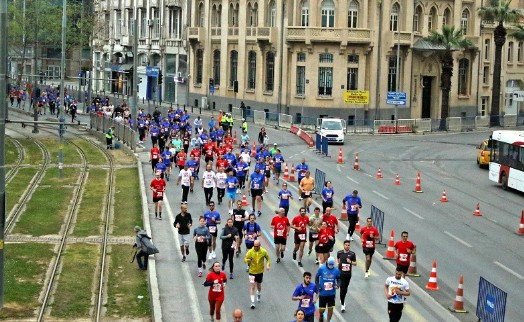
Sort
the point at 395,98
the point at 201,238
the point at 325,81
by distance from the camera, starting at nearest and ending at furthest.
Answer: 1. the point at 201,238
2. the point at 395,98
3. the point at 325,81

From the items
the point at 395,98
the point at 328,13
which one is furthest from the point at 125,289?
the point at 328,13

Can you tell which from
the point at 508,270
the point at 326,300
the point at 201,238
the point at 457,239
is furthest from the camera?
the point at 457,239

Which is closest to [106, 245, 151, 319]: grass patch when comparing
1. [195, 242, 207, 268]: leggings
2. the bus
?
[195, 242, 207, 268]: leggings

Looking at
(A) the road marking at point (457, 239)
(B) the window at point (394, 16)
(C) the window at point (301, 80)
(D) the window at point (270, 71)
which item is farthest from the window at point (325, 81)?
(A) the road marking at point (457, 239)

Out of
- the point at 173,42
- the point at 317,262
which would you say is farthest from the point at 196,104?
the point at 317,262

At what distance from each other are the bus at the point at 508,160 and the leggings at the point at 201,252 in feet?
67.7

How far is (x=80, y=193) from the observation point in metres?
39.8

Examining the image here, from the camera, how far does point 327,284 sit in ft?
66.5

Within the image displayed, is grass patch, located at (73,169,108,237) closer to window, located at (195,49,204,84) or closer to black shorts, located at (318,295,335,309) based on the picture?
black shorts, located at (318,295,335,309)

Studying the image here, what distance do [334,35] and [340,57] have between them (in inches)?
66.1

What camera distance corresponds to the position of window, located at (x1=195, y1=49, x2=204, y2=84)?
8947cm

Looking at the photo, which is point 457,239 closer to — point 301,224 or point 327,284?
point 301,224

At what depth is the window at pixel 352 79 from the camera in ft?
249

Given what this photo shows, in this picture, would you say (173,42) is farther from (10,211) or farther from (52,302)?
(52,302)
